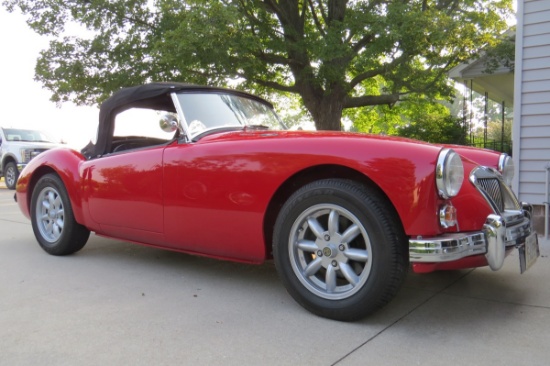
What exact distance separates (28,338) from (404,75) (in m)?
12.5

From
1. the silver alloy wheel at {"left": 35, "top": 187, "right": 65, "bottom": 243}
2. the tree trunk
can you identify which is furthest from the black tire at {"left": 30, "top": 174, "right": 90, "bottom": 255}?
the tree trunk

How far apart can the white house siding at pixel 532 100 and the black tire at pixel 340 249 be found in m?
3.77

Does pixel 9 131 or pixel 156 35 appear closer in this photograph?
pixel 156 35

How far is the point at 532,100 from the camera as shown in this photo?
561 centimetres

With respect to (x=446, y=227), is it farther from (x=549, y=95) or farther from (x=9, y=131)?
(x=9, y=131)

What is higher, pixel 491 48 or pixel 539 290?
pixel 491 48

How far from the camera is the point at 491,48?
10.9 meters

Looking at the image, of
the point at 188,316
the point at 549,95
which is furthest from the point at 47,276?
the point at 549,95

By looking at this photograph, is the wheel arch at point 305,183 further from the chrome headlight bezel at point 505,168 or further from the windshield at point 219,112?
the chrome headlight bezel at point 505,168

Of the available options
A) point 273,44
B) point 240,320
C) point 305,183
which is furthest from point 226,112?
point 273,44

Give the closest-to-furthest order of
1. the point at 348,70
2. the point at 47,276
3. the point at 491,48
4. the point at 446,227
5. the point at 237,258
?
1. the point at 446,227
2. the point at 237,258
3. the point at 47,276
4. the point at 491,48
5. the point at 348,70

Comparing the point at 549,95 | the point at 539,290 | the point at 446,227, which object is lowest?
the point at 539,290

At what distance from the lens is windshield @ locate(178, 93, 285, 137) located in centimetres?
367

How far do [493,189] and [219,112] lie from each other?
6.86 ft
